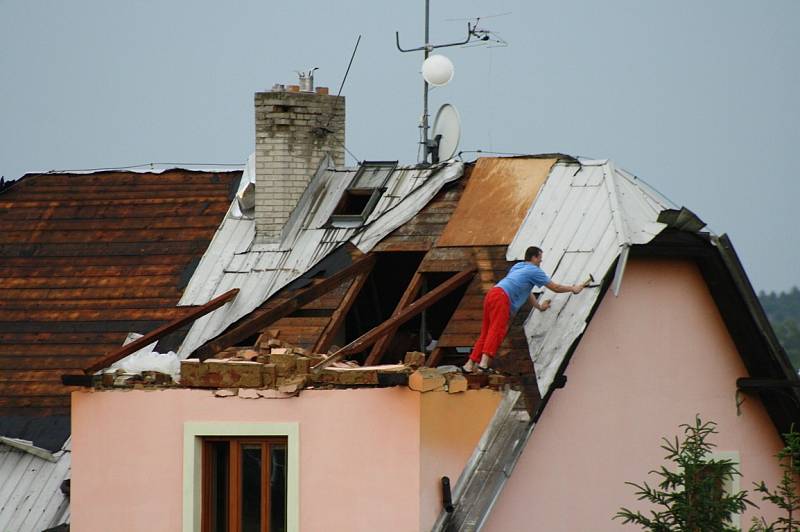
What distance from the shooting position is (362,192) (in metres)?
29.0

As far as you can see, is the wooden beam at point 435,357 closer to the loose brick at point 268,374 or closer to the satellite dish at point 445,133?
the loose brick at point 268,374

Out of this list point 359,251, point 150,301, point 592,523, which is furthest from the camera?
point 150,301

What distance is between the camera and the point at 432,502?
2306cm

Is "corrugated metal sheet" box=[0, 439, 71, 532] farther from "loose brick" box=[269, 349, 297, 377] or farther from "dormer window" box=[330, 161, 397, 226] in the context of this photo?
"dormer window" box=[330, 161, 397, 226]

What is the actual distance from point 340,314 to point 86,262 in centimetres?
615

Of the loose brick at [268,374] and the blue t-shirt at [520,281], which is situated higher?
the blue t-shirt at [520,281]

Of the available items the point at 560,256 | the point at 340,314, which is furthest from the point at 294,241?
the point at 560,256

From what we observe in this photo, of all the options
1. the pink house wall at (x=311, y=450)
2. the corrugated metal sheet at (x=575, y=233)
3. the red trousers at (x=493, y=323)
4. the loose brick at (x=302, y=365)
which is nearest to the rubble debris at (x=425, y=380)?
the pink house wall at (x=311, y=450)

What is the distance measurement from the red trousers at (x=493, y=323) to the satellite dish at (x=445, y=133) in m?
5.22

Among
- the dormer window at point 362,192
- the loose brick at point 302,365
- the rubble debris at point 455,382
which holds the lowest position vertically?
the rubble debris at point 455,382

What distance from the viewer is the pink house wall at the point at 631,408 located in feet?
79.9

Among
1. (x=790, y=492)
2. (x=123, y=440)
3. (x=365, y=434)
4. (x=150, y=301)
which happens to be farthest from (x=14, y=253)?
(x=790, y=492)

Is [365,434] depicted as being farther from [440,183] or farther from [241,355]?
[440,183]

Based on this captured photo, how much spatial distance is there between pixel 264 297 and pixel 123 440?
3817 millimetres
